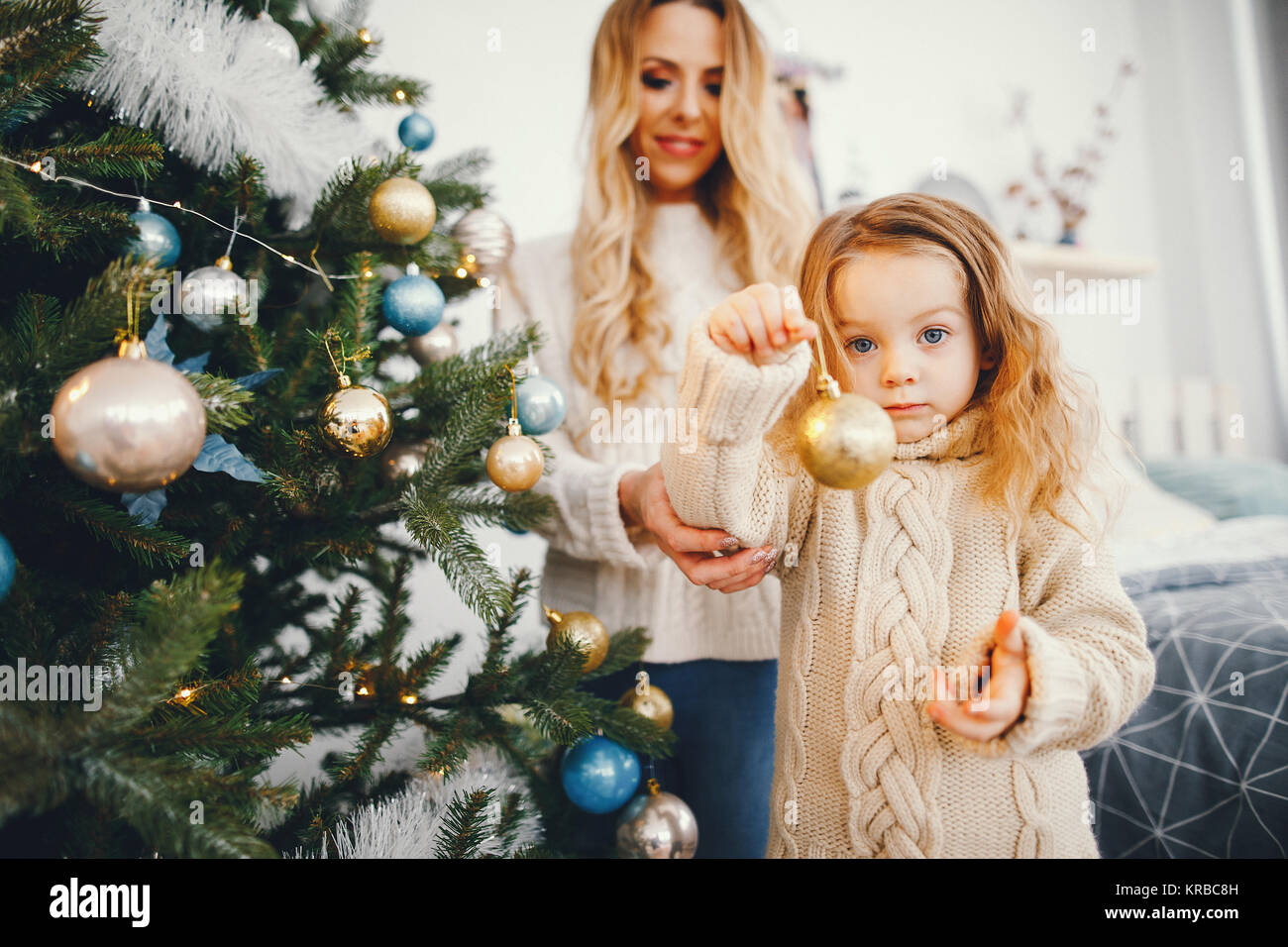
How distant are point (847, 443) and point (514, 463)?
0.33 m

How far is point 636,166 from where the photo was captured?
1041mm

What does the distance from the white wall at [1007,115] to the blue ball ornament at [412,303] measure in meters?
1.19

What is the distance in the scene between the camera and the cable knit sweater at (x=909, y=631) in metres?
0.56

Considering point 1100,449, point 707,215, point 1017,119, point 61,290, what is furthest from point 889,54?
point 61,290

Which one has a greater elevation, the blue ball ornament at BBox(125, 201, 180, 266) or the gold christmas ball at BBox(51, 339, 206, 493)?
the blue ball ornament at BBox(125, 201, 180, 266)

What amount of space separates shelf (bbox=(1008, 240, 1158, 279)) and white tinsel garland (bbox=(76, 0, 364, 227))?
210 centimetres

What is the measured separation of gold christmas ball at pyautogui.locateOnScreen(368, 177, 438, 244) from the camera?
690mm

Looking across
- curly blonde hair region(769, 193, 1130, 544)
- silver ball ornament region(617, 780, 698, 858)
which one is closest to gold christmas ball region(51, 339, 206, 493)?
curly blonde hair region(769, 193, 1130, 544)

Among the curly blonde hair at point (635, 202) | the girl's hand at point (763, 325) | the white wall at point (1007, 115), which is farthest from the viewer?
the white wall at point (1007, 115)

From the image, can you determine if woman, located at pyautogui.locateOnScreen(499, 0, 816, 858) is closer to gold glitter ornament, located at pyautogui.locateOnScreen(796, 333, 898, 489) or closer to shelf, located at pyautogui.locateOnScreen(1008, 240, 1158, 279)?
gold glitter ornament, located at pyautogui.locateOnScreen(796, 333, 898, 489)

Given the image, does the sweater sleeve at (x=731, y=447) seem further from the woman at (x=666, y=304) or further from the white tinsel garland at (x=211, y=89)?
the white tinsel garland at (x=211, y=89)

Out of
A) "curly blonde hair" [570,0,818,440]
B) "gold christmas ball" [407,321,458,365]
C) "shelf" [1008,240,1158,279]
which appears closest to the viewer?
"gold christmas ball" [407,321,458,365]

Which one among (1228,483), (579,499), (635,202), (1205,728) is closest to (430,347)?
(579,499)

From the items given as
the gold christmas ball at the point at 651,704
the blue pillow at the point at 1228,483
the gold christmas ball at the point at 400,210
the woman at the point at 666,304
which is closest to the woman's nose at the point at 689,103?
the woman at the point at 666,304
